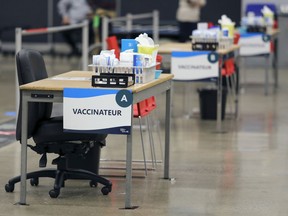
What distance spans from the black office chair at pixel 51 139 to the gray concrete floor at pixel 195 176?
131 mm

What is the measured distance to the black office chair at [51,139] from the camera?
7.64 m

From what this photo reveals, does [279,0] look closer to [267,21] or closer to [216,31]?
[267,21]

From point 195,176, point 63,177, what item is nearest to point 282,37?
point 195,176

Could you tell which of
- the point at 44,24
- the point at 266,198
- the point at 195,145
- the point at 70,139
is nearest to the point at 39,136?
the point at 70,139

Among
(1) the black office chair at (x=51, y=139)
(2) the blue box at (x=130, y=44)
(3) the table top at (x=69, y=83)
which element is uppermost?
(2) the blue box at (x=130, y=44)

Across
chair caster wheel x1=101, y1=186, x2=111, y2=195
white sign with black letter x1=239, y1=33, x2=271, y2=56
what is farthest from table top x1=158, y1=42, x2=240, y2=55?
chair caster wheel x1=101, y1=186, x2=111, y2=195

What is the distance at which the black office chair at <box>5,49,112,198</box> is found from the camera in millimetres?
7641

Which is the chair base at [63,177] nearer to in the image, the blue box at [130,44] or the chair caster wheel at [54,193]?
the chair caster wheel at [54,193]

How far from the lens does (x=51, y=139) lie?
7.64 metres

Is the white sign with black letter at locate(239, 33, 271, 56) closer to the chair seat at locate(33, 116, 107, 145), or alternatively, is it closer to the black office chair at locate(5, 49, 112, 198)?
the black office chair at locate(5, 49, 112, 198)

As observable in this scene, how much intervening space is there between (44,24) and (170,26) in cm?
389

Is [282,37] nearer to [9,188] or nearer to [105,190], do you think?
[105,190]

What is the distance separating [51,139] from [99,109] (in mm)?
667

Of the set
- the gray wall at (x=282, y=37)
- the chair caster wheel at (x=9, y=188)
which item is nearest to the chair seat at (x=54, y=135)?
the chair caster wheel at (x=9, y=188)
